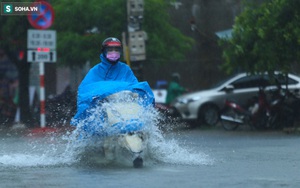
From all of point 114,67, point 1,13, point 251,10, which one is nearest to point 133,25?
point 251,10

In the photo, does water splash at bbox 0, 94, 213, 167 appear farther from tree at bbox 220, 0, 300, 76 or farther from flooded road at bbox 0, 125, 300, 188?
tree at bbox 220, 0, 300, 76

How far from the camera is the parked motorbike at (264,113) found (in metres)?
Answer: 22.8

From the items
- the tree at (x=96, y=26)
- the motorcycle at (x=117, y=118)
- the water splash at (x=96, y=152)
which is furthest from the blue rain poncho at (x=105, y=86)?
the tree at (x=96, y=26)

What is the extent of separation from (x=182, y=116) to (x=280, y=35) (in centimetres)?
538

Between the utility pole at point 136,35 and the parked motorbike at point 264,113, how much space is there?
287 centimetres

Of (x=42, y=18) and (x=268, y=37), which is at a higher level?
(x=42, y=18)

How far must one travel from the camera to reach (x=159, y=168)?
35.1ft

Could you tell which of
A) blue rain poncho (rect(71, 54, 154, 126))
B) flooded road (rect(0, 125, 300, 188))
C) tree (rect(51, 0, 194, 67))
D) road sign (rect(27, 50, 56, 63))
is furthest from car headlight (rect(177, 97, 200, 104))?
blue rain poncho (rect(71, 54, 154, 126))

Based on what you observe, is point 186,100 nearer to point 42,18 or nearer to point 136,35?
point 136,35

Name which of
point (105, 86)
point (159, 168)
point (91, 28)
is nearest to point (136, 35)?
point (91, 28)

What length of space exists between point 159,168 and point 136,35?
1158 centimetres

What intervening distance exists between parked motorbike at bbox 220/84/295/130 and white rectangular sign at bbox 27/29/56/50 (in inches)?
202

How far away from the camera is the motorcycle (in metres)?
10.6

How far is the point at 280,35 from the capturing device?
20844mm
